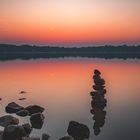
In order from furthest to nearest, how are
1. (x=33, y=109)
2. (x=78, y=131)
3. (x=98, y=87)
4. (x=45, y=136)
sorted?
(x=98, y=87)
(x=33, y=109)
(x=78, y=131)
(x=45, y=136)

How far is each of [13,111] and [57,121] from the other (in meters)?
3.40

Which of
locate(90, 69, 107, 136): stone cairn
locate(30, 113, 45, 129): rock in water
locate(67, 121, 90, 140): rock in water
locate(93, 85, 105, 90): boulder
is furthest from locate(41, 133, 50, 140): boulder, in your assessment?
locate(93, 85, 105, 90): boulder

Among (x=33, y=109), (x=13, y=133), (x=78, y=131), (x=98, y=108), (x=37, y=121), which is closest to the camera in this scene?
→ (x=13, y=133)

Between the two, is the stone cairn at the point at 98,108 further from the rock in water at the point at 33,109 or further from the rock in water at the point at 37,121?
the rock in water at the point at 33,109

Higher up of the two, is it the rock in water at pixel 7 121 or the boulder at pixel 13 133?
the boulder at pixel 13 133

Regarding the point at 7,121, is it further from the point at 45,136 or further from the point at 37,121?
the point at 45,136

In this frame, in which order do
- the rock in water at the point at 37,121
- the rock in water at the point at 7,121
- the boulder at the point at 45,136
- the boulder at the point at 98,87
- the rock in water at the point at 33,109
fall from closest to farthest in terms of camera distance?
the boulder at the point at 45,136
the rock in water at the point at 7,121
the rock in water at the point at 37,121
the rock in water at the point at 33,109
the boulder at the point at 98,87

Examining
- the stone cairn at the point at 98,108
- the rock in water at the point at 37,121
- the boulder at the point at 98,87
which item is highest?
the rock in water at the point at 37,121

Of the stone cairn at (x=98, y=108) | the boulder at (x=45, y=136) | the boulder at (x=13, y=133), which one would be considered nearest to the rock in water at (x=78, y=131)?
the stone cairn at (x=98, y=108)

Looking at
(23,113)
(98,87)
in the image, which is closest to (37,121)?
(23,113)

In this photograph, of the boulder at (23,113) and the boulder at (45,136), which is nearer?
the boulder at (45,136)

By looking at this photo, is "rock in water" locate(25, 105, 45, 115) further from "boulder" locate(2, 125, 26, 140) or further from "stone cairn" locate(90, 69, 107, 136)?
"boulder" locate(2, 125, 26, 140)

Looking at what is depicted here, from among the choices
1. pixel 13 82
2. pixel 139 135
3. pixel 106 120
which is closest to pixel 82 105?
pixel 106 120

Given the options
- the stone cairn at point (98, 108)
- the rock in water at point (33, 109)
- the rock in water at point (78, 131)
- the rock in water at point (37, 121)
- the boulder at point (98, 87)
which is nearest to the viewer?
the rock in water at point (78, 131)
